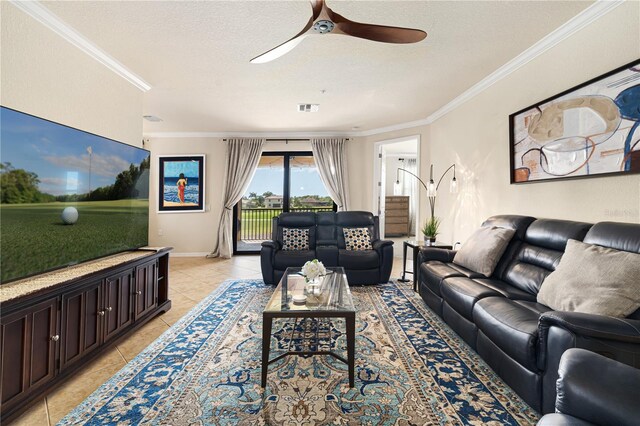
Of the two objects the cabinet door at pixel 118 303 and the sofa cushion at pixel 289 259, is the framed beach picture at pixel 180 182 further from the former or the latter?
the cabinet door at pixel 118 303


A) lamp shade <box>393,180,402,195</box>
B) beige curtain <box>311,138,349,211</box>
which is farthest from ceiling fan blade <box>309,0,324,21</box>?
lamp shade <box>393,180,402,195</box>

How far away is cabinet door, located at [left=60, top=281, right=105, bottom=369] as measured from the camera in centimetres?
187

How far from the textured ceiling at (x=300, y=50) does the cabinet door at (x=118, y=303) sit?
213 centimetres

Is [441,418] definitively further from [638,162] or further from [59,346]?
[59,346]

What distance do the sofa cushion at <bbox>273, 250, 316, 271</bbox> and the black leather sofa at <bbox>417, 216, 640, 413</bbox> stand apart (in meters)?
1.55

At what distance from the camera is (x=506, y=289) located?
2.34 m

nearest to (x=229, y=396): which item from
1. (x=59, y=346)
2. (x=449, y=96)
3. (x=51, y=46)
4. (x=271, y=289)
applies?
(x=59, y=346)

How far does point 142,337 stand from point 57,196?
1.40m

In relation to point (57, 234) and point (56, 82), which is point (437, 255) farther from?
point (56, 82)

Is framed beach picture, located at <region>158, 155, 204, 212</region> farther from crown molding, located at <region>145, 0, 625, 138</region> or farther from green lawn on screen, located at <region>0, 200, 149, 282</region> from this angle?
green lawn on screen, located at <region>0, 200, 149, 282</region>

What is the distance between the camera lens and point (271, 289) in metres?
3.85

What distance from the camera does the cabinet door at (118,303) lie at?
2270 mm

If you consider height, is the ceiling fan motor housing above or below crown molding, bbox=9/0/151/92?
below

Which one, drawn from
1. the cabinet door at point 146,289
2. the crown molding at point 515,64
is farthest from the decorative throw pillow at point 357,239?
the cabinet door at point 146,289
